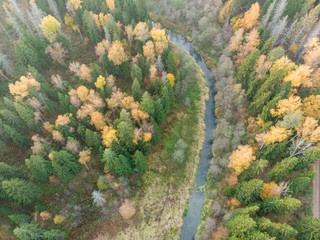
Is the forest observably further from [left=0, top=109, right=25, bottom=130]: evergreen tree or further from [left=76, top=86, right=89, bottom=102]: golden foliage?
[left=76, top=86, right=89, bottom=102]: golden foliage

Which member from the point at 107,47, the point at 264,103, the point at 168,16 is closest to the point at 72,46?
the point at 107,47

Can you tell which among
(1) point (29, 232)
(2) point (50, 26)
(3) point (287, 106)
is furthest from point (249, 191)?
(2) point (50, 26)

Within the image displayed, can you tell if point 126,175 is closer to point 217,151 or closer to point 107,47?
point 217,151

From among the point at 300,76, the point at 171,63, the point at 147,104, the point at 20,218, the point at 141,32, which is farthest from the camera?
the point at 141,32

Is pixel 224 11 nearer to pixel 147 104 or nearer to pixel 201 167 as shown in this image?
pixel 147 104

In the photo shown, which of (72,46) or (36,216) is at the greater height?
(72,46)

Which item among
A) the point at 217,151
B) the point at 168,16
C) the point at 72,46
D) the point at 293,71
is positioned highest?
the point at 168,16
